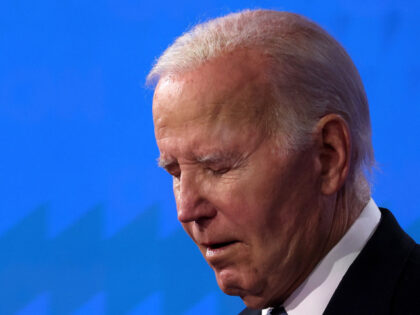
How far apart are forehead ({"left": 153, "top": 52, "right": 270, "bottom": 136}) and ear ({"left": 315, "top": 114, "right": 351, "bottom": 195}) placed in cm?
12

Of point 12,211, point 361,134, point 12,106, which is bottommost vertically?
point 361,134

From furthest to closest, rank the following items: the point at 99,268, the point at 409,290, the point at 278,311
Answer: the point at 99,268
the point at 278,311
the point at 409,290

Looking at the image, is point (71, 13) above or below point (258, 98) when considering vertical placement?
above

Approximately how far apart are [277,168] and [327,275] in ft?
0.70

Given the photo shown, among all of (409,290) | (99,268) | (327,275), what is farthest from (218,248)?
(99,268)

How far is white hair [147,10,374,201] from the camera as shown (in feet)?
3.58

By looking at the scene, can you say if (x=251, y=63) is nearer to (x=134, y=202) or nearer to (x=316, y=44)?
(x=316, y=44)

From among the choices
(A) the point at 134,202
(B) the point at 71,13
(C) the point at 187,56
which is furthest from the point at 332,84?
(B) the point at 71,13

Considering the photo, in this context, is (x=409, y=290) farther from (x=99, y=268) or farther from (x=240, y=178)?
(x=99, y=268)

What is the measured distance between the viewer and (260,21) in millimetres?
1143

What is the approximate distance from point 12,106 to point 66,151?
24 centimetres

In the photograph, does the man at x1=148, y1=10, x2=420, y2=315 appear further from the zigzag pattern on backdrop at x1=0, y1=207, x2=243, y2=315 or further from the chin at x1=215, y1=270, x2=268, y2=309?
the zigzag pattern on backdrop at x1=0, y1=207, x2=243, y2=315

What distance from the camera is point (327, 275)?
114cm

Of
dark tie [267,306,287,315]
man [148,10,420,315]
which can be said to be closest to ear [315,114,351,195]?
man [148,10,420,315]
